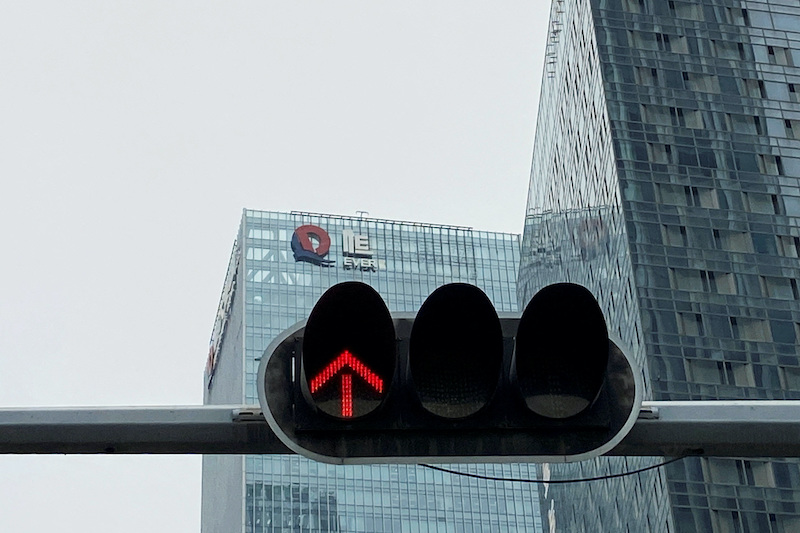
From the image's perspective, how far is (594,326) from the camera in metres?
4.39

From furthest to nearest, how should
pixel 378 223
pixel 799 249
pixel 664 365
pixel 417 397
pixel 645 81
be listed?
pixel 378 223
pixel 645 81
pixel 799 249
pixel 664 365
pixel 417 397

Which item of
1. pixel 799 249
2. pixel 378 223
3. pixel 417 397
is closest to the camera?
pixel 417 397

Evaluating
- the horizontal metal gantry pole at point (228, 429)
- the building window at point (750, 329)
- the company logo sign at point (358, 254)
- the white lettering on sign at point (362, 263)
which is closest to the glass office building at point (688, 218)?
the building window at point (750, 329)

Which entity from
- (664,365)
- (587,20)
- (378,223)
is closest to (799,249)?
A: (664,365)

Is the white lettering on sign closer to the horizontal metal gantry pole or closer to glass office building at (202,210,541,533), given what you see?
glass office building at (202,210,541,533)

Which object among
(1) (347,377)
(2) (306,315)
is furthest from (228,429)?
(2) (306,315)

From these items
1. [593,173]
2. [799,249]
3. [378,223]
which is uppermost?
[378,223]

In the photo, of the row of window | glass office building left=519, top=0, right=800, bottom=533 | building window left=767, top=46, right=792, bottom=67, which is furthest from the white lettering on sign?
building window left=767, top=46, right=792, bottom=67

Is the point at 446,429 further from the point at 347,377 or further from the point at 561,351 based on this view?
the point at 561,351

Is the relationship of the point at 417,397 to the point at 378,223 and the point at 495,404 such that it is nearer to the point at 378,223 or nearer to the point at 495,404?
the point at 495,404

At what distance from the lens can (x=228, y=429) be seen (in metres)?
4.46

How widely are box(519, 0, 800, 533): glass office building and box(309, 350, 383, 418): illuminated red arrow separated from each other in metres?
56.8

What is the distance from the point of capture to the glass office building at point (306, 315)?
11388 centimetres

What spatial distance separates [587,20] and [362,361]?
76714 mm
